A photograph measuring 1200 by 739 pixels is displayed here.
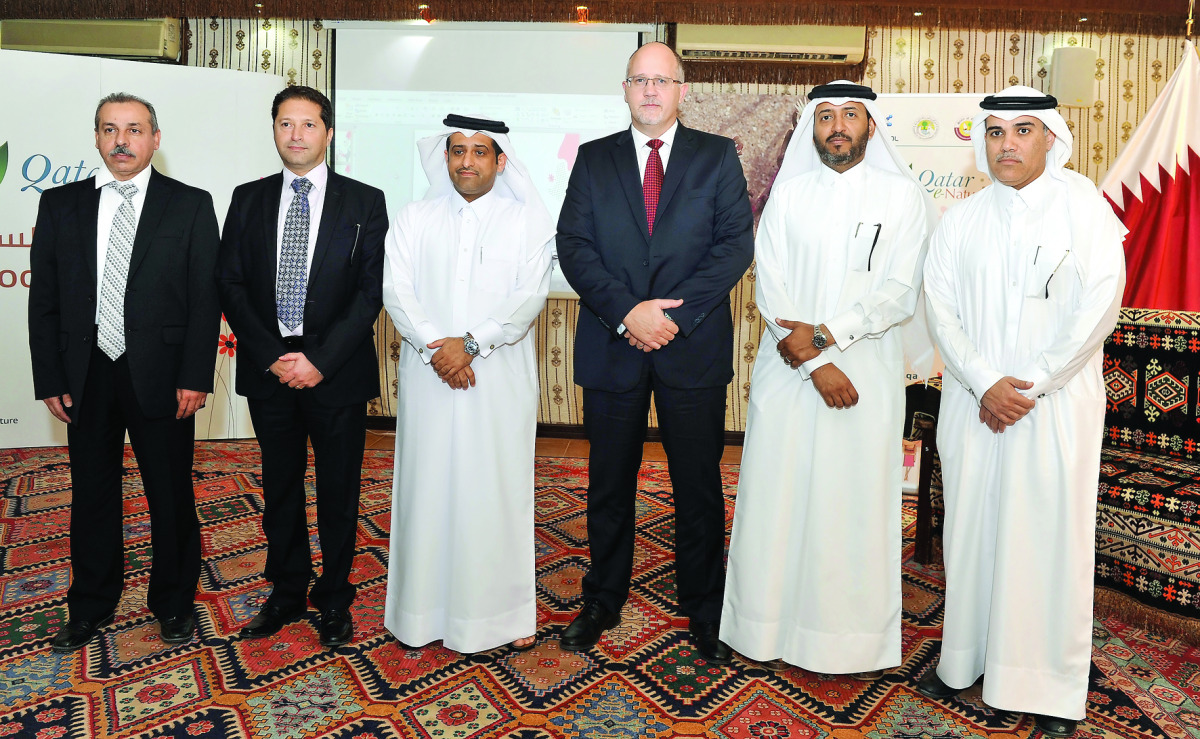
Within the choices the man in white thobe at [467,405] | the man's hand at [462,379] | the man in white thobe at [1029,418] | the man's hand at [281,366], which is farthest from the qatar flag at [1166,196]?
the man's hand at [281,366]

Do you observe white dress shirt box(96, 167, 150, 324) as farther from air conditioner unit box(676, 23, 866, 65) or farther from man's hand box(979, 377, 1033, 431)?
air conditioner unit box(676, 23, 866, 65)

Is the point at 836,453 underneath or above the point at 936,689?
above

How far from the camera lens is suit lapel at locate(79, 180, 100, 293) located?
2.51 m

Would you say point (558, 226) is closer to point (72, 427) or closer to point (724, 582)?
point (724, 582)

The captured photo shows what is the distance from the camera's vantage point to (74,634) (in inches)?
102

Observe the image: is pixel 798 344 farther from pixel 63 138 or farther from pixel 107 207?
pixel 63 138

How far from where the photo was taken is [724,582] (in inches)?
105

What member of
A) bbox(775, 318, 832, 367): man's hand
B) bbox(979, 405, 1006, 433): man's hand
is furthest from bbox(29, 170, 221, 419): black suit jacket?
bbox(979, 405, 1006, 433): man's hand

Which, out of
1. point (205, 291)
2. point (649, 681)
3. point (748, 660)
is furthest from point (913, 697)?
point (205, 291)

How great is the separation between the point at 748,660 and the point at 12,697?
6.84 ft

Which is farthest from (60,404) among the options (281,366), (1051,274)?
(1051,274)

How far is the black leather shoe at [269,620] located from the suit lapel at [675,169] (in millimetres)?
1759

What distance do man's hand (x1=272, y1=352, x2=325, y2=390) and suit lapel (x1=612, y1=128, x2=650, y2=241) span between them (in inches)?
42.5

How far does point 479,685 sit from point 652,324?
115 centimetres
